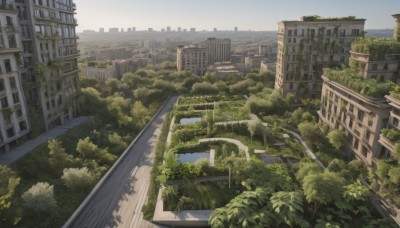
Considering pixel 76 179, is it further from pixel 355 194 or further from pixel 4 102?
pixel 355 194

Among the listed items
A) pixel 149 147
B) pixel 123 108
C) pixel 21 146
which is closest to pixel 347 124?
pixel 149 147

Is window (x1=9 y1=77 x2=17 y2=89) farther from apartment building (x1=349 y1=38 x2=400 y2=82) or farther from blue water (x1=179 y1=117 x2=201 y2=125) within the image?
apartment building (x1=349 y1=38 x2=400 y2=82)

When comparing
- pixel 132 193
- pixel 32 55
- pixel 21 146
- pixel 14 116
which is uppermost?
pixel 32 55

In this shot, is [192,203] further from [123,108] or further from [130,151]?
[123,108]

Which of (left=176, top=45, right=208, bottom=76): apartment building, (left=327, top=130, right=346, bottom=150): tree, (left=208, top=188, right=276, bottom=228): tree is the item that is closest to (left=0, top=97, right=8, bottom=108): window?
(left=208, top=188, right=276, bottom=228): tree

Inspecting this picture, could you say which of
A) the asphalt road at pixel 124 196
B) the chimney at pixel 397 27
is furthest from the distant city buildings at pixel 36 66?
the chimney at pixel 397 27

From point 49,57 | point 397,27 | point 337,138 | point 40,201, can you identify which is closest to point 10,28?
point 49,57

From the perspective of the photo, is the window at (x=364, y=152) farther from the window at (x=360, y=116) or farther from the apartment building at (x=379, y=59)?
the apartment building at (x=379, y=59)
